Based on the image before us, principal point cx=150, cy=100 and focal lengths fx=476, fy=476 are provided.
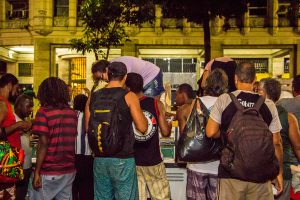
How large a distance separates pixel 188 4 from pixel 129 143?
14.0m

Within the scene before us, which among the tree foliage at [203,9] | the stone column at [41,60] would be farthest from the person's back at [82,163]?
the stone column at [41,60]

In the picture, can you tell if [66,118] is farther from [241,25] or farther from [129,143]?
[241,25]

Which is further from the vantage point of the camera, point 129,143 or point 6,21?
point 6,21

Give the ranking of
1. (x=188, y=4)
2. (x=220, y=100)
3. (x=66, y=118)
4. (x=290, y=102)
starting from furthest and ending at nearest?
(x=188, y=4), (x=290, y=102), (x=66, y=118), (x=220, y=100)

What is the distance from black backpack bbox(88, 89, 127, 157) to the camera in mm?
4609

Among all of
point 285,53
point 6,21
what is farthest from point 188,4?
point 6,21

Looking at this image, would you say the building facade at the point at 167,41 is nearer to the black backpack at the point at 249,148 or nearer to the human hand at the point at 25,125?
the human hand at the point at 25,125

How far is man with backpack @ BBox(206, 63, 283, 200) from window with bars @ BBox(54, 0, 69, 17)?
27.3 metres

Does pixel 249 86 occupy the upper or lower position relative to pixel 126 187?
upper

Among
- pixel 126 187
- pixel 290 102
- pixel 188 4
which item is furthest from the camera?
pixel 188 4

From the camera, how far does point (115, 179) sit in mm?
4715

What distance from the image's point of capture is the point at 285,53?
1168 inches

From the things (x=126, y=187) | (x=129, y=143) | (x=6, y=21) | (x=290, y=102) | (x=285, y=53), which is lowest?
(x=126, y=187)

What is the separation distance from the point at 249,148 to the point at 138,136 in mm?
1480
